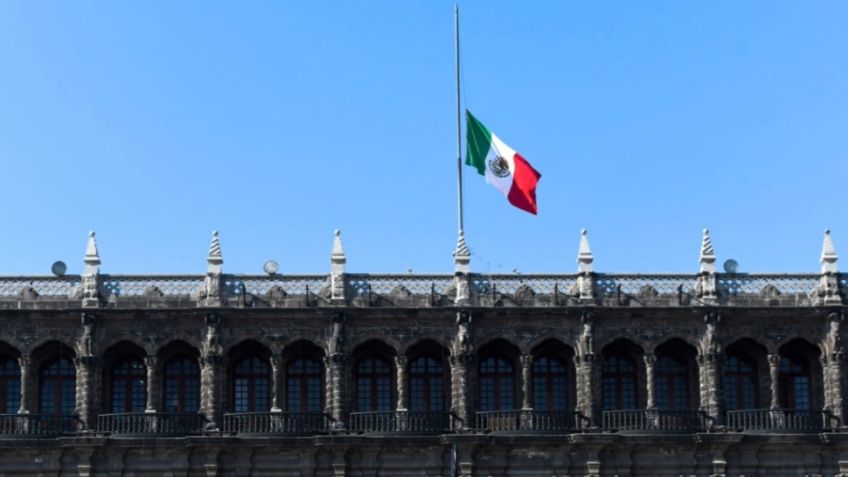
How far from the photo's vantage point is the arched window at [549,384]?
7200cm

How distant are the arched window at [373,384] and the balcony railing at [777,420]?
14.1 m

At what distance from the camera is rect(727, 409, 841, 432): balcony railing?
70.6 meters

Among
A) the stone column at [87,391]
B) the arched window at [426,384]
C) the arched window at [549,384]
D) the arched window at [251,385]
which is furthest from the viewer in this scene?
the arched window at [549,384]

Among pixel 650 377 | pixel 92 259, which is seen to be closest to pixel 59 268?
pixel 92 259

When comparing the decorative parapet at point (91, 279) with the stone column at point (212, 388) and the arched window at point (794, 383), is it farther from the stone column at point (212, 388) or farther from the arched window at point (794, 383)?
the arched window at point (794, 383)

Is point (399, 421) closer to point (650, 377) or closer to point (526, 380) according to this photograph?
point (526, 380)

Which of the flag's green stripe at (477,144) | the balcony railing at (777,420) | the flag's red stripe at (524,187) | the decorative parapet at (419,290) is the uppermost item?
the flag's green stripe at (477,144)

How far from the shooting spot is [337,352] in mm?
70250

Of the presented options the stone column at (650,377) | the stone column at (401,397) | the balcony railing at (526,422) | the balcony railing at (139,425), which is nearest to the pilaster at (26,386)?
the balcony railing at (139,425)

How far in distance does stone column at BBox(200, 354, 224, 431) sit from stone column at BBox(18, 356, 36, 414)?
6.89 m

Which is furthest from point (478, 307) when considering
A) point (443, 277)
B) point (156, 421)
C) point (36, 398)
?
point (36, 398)

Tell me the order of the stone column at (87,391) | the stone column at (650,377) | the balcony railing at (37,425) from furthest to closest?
1. the stone column at (650,377)
2. the stone column at (87,391)
3. the balcony railing at (37,425)

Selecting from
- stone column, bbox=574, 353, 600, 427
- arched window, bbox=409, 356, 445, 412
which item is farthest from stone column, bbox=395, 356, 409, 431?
stone column, bbox=574, 353, 600, 427

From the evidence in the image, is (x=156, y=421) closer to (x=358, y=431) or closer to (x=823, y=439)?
(x=358, y=431)
